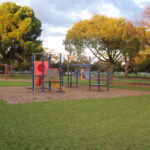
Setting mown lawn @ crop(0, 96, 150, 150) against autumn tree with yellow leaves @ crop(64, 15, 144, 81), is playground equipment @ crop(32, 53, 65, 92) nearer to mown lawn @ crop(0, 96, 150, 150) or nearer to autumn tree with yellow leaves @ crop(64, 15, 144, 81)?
mown lawn @ crop(0, 96, 150, 150)

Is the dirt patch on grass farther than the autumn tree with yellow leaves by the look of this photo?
No

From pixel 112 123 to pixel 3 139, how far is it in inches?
114

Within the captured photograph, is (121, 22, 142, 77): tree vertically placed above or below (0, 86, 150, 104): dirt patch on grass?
above

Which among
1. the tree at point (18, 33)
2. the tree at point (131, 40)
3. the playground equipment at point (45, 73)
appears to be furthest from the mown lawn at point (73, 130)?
the tree at point (18, 33)

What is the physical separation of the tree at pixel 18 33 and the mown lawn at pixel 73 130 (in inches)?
1284

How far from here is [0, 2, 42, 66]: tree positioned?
38.9 metres

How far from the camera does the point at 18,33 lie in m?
38.5

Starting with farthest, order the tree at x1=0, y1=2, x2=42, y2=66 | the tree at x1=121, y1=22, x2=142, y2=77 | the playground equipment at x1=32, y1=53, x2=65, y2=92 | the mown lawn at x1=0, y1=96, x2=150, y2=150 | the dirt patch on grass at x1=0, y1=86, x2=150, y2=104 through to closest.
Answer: the tree at x1=0, y1=2, x2=42, y2=66 < the tree at x1=121, y1=22, x2=142, y2=77 < the playground equipment at x1=32, y1=53, x2=65, y2=92 < the dirt patch on grass at x1=0, y1=86, x2=150, y2=104 < the mown lawn at x1=0, y1=96, x2=150, y2=150

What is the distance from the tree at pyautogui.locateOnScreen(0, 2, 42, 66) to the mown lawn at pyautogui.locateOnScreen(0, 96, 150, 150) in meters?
32.6

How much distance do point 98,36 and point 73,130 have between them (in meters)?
22.5

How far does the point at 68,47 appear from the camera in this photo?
2950 cm

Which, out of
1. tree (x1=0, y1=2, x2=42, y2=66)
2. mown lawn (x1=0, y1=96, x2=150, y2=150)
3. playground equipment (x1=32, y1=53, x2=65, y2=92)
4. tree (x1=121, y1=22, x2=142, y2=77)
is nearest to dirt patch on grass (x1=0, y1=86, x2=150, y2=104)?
playground equipment (x1=32, y1=53, x2=65, y2=92)

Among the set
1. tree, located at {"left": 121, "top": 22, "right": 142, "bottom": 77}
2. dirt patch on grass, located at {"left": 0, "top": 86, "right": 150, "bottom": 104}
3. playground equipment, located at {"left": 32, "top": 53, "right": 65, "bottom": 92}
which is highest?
tree, located at {"left": 121, "top": 22, "right": 142, "bottom": 77}

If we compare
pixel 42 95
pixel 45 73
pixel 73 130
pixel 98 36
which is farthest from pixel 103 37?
pixel 73 130
